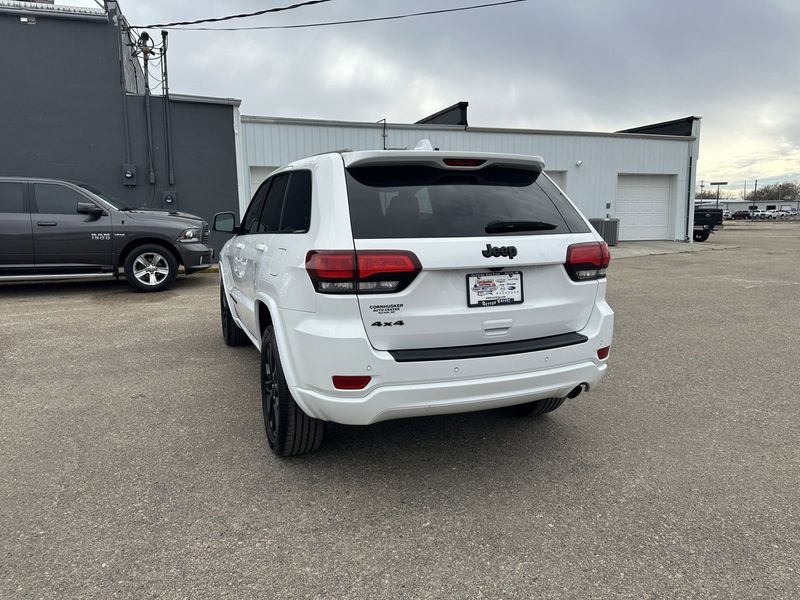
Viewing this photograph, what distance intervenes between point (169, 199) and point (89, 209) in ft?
13.6

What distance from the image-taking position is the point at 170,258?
30.9 ft

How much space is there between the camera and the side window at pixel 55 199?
8852 mm

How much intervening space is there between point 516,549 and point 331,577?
80 centimetres

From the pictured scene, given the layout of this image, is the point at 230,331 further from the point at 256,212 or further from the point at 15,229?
the point at 15,229

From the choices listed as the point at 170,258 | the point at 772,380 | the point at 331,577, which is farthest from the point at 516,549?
the point at 170,258

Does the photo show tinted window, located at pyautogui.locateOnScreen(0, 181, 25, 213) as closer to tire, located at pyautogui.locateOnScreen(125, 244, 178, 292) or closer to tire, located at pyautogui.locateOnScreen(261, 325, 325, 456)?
tire, located at pyautogui.locateOnScreen(125, 244, 178, 292)

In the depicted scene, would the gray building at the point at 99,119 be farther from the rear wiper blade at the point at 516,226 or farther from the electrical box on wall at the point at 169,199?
the rear wiper blade at the point at 516,226

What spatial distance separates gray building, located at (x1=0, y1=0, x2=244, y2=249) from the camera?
11.8 metres

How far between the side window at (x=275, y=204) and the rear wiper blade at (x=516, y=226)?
145cm

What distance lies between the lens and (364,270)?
2658mm

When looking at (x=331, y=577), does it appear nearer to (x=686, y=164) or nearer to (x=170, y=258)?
(x=170, y=258)

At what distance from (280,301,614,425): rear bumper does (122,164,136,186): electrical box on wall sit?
1133cm

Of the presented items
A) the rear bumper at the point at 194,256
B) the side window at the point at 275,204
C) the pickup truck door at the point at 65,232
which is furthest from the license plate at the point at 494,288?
the pickup truck door at the point at 65,232

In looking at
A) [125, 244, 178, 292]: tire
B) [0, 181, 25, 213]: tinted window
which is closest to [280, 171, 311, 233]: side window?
[125, 244, 178, 292]: tire
